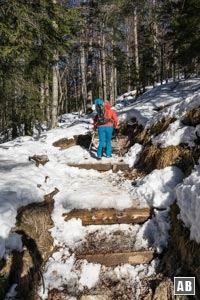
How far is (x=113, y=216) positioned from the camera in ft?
16.0

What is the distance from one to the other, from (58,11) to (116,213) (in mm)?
6197

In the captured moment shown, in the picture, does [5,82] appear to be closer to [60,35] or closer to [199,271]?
[60,35]

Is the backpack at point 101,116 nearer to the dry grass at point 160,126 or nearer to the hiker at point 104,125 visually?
the hiker at point 104,125

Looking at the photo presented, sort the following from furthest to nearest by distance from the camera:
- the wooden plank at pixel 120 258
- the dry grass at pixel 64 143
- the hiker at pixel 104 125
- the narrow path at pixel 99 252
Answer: the dry grass at pixel 64 143, the hiker at pixel 104 125, the wooden plank at pixel 120 258, the narrow path at pixel 99 252

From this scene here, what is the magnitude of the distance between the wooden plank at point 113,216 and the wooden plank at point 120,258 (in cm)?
78

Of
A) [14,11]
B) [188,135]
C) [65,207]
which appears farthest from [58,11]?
[65,207]

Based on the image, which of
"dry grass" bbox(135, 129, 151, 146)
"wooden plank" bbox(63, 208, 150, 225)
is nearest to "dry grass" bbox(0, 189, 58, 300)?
"wooden plank" bbox(63, 208, 150, 225)

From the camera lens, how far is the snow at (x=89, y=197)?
3.98m

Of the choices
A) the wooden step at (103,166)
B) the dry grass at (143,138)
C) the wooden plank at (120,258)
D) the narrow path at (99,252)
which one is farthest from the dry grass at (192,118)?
the wooden plank at (120,258)

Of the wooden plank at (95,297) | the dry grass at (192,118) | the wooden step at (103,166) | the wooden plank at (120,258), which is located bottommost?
the wooden plank at (95,297)

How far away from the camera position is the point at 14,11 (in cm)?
704

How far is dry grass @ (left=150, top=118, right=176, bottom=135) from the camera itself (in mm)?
7521

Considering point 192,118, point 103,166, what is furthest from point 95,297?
point 192,118

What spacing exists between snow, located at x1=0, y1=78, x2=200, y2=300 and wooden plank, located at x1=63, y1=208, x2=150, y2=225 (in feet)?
0.33
